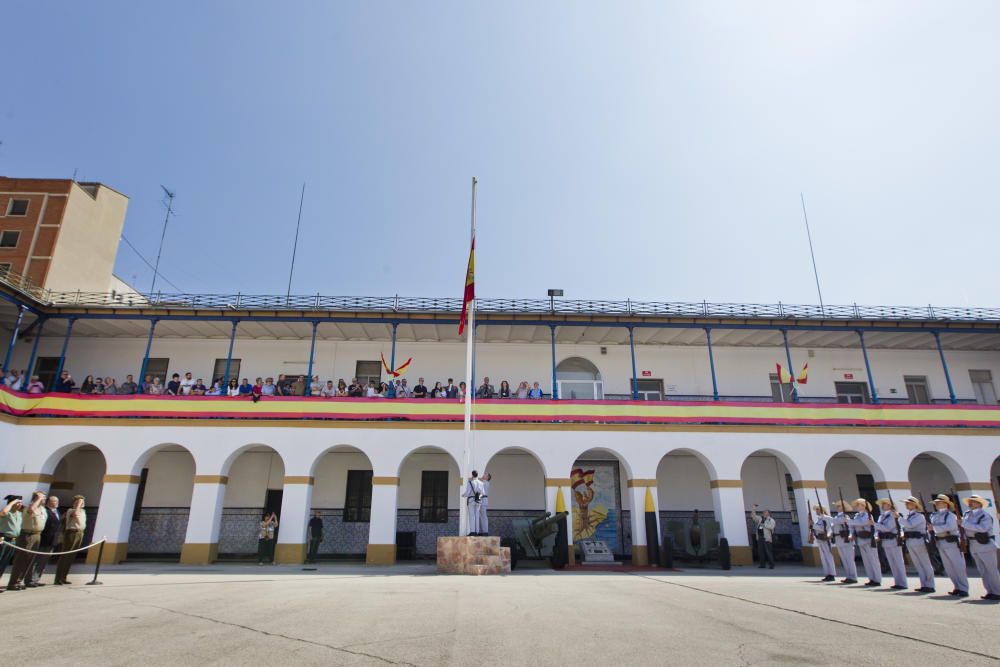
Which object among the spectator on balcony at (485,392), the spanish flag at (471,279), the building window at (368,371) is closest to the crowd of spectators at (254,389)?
the spectator on balcony at (485,392)

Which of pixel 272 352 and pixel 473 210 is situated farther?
pixel 272 352

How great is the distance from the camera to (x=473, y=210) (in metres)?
17.7

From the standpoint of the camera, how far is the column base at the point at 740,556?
1856cm

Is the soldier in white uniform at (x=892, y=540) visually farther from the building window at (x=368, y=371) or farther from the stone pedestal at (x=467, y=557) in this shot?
the building window at (x=368, y=371)

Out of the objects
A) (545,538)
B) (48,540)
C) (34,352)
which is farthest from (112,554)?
(545,538)

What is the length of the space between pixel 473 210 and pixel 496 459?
396 inches

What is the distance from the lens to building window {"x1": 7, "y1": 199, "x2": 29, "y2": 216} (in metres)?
29.5

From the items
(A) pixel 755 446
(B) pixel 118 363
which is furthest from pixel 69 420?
(A) pixel 755 446

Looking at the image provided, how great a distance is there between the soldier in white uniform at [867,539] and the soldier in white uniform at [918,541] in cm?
91

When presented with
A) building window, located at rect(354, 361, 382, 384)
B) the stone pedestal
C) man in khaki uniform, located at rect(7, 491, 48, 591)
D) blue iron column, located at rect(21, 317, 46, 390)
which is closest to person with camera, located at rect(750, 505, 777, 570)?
the stone pedestal

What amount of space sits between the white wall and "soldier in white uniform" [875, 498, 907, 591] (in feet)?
37.9

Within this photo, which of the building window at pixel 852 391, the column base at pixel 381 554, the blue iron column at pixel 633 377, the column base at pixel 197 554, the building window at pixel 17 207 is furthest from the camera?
the building window at pixel 17 207

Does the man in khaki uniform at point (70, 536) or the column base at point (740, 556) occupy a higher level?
the man in khaki uniform at point (70, 536)

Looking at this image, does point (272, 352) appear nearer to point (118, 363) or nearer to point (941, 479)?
point (118, 363)
